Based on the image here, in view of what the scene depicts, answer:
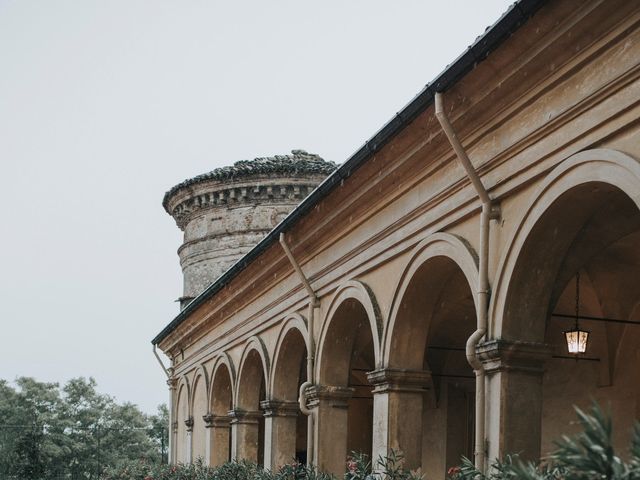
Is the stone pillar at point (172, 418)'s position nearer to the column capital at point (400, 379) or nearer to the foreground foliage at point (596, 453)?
the column capital at point (400, 379)

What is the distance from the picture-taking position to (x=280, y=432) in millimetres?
19391

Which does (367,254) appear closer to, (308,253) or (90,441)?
(308,253)

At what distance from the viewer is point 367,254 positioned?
14.2m

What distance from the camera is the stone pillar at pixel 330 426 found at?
16.0m

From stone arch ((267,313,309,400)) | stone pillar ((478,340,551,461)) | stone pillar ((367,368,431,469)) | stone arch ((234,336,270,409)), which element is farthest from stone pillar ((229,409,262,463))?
stone pillar ((478,340,551,461))

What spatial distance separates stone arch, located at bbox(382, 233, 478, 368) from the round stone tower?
20.8 meters

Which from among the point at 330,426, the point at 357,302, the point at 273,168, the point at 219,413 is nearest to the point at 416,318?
the point at 357,302

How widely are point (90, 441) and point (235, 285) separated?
147 ft

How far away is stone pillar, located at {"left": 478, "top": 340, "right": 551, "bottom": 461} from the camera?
32.8 feet

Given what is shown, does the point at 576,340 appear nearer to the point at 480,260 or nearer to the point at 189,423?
the point at 480,260

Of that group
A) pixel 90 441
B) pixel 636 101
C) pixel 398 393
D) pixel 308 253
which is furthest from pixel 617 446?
pixel 90 441

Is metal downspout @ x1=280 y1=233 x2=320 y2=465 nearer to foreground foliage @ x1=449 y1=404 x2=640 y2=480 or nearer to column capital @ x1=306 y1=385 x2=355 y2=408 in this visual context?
column capital @ x1=306 y1=385 x2=355 y2=408

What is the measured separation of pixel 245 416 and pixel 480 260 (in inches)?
500

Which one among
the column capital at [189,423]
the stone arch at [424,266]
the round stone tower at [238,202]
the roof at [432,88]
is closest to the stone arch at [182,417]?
the column capital at [189,423]
